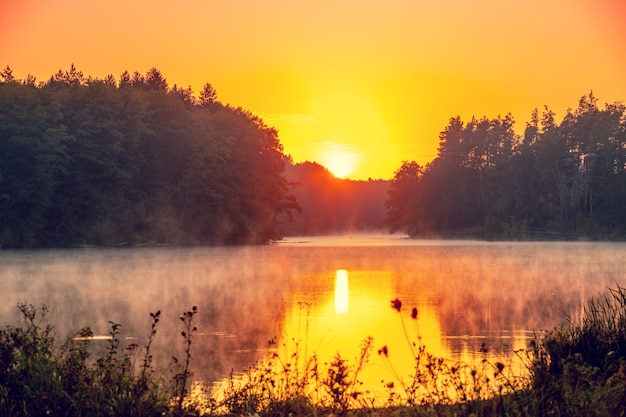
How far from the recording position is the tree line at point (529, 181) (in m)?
118

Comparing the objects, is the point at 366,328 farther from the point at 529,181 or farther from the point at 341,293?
the point at 529,181

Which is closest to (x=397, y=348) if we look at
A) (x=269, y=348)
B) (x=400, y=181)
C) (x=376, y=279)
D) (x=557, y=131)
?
(x=269, y=348)

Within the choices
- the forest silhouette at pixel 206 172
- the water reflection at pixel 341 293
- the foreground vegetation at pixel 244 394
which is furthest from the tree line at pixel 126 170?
the foreground vegetation at pixel 244 394

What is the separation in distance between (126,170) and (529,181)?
223 feet

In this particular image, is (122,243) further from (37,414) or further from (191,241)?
(37,414)

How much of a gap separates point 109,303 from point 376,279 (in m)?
13.5

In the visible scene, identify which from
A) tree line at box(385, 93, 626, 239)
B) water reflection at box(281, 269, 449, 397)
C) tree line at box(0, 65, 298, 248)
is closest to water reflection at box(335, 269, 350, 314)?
water reflection at box(281, 269, 449, 397)

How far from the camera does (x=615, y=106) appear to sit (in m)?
126

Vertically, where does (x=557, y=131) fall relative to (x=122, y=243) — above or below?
above

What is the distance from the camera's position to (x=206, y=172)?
92.4 m

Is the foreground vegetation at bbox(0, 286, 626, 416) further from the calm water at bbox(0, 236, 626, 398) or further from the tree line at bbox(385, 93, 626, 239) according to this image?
the tree line at bbox(385, 93, 626, 239)

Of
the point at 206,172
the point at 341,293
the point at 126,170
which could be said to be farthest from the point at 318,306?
the point at 206,172

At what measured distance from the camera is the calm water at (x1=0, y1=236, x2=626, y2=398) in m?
14.9

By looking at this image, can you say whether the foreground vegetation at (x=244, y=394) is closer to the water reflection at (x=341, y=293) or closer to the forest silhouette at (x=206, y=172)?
the water reflection at (x=341, y=293)
